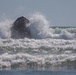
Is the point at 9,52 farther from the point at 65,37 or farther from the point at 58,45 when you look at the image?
the point at 65,37

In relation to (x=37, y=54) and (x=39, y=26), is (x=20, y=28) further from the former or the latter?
(x=37, y=54)

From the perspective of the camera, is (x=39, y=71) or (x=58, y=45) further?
(x=58, y=45)

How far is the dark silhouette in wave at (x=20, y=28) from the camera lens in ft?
143

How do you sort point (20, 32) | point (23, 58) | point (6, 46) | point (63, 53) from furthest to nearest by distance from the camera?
1. point (20, 32)
2. point (6, 46)
3. point (63, 53)
4. point (23, 58)

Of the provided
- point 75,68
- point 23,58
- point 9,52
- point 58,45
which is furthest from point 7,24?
point 75,68

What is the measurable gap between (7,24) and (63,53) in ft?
58.1

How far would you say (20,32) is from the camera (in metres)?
44.1

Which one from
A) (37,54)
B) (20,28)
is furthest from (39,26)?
(37,54)

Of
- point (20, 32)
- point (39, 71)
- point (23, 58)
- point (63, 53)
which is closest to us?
point (39, 71)

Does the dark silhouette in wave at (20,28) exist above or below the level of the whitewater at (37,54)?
above

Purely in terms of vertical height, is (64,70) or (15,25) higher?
(15,25)

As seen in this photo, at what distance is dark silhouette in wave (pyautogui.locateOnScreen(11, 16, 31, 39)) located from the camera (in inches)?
1718

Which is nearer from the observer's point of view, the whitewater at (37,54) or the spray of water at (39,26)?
the whitewater at (37,54)

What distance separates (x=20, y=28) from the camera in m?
45.2
